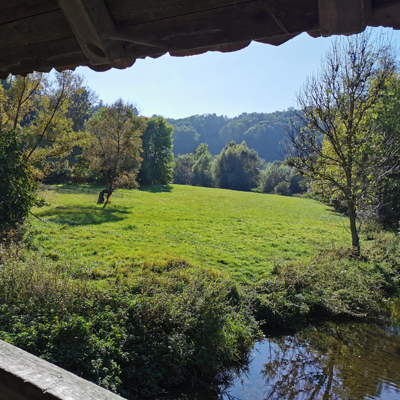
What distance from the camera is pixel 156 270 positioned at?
1063 cm

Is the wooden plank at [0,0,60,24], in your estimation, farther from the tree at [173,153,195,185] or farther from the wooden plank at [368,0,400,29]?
the tree at [173,153,195,185]

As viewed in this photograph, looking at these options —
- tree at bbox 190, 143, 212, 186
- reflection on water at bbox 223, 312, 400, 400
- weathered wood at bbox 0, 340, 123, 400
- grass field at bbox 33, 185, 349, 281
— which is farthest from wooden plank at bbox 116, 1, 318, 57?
tree at bbox 190, 143, 212, 186

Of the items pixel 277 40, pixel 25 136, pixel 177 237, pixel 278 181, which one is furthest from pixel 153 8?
pixel 278 181

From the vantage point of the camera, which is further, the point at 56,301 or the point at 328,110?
the point at 328,110

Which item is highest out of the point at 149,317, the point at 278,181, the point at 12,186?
the point at 278,181

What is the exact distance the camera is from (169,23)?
2.26m

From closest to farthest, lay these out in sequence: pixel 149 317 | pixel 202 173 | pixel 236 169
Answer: pixel 149 317, pixel 236 169, pixel 202 173

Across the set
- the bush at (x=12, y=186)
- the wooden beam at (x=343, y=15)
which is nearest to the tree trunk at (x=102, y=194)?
the bush at (x=12, y=186)

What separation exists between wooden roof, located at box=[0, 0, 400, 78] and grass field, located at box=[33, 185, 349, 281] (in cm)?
A: 824

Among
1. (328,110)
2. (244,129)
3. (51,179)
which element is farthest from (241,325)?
(244,129)

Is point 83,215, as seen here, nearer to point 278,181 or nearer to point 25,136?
point 25,136

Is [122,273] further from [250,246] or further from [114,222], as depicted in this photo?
[114,222]

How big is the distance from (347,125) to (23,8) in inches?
589

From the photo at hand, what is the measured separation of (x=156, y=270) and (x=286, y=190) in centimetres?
6044
